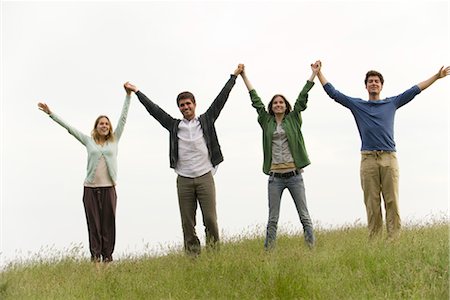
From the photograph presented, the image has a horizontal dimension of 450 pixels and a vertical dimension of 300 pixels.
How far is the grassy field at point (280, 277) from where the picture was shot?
254 inches

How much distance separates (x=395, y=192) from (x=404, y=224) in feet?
12.3

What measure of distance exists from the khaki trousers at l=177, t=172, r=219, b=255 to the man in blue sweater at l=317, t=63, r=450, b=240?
90.8 inches

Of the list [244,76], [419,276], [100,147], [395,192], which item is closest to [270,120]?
[244,76]

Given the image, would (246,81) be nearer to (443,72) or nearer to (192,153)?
(192,153)

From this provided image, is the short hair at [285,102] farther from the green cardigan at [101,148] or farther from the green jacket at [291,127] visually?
the green cardigan at [101,148]

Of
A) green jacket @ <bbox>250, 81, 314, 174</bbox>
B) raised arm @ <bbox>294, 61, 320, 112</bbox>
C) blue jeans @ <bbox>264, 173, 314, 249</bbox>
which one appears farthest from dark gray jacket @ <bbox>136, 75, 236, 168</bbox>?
raised arm @ <bbox>294, 61, 320, 112</bbox>

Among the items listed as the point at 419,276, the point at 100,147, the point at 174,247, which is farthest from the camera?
the point at 174,247

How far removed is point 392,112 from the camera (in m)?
8.40

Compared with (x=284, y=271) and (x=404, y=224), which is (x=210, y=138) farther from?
(x=404, y=224)

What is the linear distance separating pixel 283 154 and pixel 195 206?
1525 mm

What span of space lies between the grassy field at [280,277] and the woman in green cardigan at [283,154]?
54cm

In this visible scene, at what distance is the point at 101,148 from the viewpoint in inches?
346

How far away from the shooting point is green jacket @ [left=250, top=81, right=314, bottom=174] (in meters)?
8.33

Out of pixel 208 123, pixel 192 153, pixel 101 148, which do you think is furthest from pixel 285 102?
pixel 101 148
